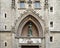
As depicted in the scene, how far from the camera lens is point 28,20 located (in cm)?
3186

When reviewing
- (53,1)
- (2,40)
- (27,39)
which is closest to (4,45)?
(2,40)

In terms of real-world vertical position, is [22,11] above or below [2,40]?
above

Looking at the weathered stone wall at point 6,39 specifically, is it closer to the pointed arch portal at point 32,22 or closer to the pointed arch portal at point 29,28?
the pointed arch portal at point 29,28

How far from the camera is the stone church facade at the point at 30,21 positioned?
102 ft

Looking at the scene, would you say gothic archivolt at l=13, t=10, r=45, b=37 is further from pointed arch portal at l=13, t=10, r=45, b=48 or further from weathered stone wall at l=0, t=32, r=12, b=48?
weathered stone wall at l=0, t=32, r=12, b=48

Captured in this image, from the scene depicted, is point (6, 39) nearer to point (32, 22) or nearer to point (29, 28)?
point (29, 28)

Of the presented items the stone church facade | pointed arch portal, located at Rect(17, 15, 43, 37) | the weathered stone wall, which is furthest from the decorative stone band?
the weathered stone wall

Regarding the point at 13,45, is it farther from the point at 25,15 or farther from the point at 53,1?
the point at 53,1

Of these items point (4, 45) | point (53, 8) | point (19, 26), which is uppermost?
point (53, 8)

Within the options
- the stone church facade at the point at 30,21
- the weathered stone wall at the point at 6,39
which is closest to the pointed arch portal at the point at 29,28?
the stone church facade at the point at 30,21

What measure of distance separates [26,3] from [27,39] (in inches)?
162

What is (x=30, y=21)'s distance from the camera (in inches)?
1265

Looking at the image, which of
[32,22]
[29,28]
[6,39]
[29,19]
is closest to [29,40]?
[29,28]

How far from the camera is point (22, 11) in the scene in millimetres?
31781
